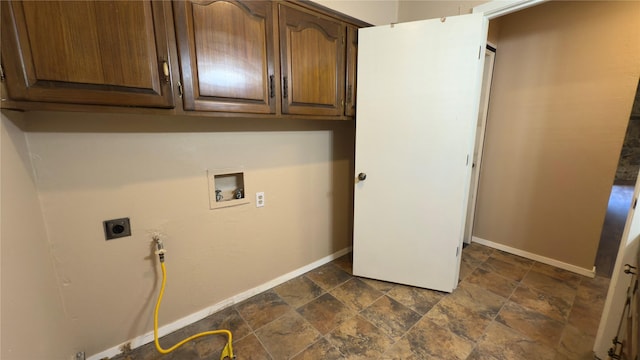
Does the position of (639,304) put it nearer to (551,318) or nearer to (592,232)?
(551,318)

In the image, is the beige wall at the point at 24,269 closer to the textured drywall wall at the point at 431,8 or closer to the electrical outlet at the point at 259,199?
the electrical outlet at the point at 259,199

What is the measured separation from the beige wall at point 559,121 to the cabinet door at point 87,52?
2881mm

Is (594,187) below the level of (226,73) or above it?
below

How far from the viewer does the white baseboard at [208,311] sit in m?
1.48

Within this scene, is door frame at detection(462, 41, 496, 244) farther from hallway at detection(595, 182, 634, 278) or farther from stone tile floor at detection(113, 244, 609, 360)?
hallway at detection(595, 182, 634, 278)

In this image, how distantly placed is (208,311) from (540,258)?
3.01 m

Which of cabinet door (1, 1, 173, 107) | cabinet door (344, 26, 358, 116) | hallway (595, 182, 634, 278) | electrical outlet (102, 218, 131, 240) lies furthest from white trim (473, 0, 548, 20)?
electrical outlet (102, 218, 131, 240)

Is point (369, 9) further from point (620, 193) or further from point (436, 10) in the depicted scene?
point (620, 193)

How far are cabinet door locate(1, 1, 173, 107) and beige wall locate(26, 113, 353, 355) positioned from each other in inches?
12.8

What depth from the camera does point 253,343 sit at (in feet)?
5.16

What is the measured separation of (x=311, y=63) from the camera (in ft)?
5.48

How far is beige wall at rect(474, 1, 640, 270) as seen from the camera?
2.00 m

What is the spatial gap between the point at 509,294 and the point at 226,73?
2.54 metres

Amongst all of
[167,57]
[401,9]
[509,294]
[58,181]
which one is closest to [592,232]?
[509,294]
